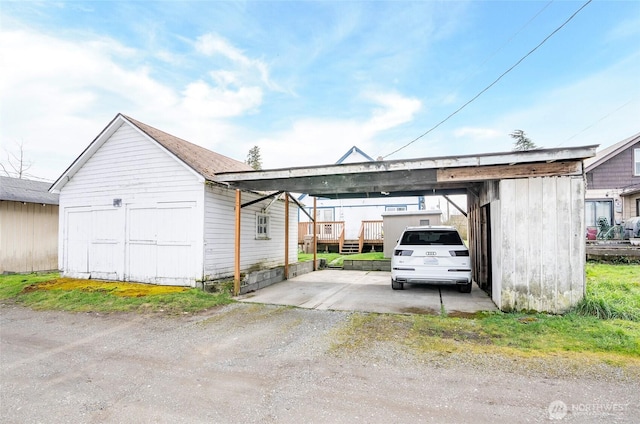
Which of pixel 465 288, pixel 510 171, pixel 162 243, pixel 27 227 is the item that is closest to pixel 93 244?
pixel 162 243

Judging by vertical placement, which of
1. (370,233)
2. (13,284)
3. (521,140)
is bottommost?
(13,284)

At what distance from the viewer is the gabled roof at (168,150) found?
895 centimetres

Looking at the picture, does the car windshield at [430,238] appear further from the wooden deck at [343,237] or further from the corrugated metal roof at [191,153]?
the wooden deck at [343,237]

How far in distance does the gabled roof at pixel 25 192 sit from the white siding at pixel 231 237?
9.27 meters

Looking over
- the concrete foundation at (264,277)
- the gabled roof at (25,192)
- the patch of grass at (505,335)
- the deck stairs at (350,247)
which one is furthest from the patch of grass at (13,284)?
the deck stairs at (350,247)

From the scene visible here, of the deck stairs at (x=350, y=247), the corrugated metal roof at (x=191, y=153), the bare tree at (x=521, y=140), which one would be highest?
the bare tree at (x=521, y=140)

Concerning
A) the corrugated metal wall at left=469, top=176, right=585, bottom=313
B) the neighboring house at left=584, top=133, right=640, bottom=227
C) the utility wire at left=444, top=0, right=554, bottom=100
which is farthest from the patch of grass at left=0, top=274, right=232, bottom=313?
the neighboring house at left=584, top=133, right=640, bottom=227

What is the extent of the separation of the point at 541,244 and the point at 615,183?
1722cm

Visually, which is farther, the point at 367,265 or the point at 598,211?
the point at 598,211

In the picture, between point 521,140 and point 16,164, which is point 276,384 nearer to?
point 16,164

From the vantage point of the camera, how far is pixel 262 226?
11594mm

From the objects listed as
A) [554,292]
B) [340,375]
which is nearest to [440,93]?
[554,292]

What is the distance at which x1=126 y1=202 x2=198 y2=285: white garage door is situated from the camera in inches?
344

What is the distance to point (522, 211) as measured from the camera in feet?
19.4
